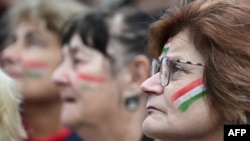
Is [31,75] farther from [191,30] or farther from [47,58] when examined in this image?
[191,30]

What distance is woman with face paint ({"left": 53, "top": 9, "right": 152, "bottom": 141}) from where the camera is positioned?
15.4 feet

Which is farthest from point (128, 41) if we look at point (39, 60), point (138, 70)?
point (39, 60)

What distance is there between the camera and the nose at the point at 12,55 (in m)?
5.46

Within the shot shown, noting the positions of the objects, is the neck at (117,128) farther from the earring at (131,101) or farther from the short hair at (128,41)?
the short hair at (128,41)

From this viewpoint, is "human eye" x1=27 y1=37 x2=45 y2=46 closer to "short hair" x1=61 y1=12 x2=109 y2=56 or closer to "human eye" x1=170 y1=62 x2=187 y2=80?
"short hair" x1=61 y1=12 x2=109 y2=56

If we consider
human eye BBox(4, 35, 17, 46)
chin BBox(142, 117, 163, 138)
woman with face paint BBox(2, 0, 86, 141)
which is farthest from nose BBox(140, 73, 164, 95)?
human eye BBox(4, 35, 17, 46)

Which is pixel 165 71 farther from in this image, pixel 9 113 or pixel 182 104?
pixel 9 113

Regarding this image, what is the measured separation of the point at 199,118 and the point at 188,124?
5cm

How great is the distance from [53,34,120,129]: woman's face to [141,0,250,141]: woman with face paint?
63.3 inches

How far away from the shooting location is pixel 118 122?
4.75m

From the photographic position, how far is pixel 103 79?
4.72m

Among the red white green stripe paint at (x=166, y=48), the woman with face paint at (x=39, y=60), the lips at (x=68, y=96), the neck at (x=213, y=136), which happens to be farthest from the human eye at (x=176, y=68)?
the woman with face paint at (x=39, y=60)

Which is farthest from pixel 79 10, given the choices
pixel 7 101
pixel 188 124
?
pixel 188 124

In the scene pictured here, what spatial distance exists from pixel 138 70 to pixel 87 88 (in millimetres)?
315
